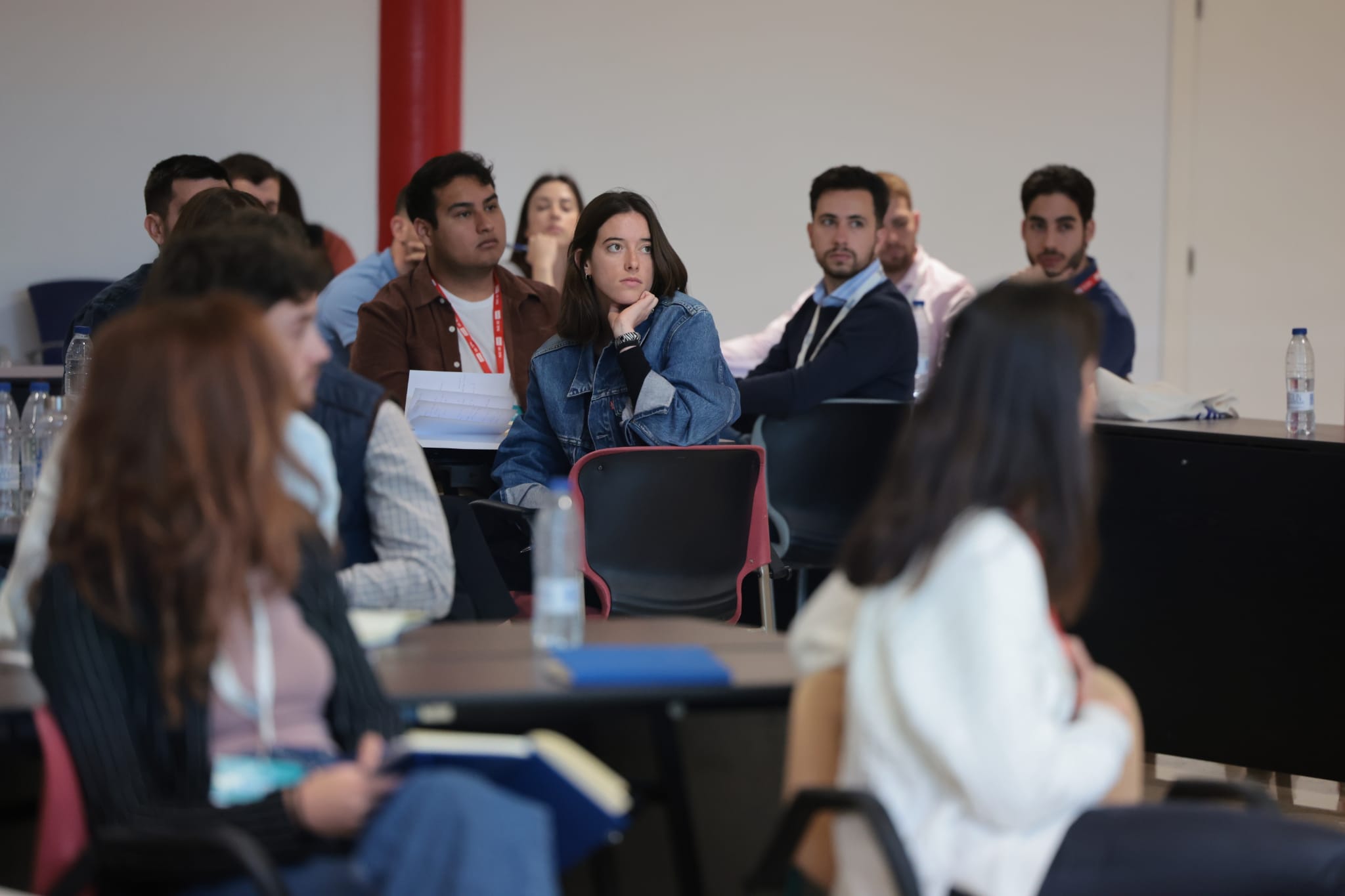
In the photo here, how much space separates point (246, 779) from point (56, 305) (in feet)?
17.4

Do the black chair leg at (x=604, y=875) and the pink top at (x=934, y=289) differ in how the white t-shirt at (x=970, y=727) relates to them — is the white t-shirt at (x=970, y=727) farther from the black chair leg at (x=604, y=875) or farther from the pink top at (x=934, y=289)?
the pink top at (x=934, y=289)

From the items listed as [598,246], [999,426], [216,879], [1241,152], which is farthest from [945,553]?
[1241,152]

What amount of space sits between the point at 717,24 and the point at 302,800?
19.3 ft

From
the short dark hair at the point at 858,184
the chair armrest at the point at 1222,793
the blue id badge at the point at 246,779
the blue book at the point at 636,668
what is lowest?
the chair armrest at the point at 1222,793

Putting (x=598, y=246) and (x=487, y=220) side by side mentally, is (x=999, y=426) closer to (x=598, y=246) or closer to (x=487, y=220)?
(x=598, y=246)

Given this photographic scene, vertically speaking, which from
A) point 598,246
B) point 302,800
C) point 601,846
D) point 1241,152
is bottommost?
point 601,846

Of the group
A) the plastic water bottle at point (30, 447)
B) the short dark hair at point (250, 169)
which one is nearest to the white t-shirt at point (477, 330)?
the plastic water bottle at point (30, 447)

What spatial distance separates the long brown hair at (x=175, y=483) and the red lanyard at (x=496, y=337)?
7.54ft

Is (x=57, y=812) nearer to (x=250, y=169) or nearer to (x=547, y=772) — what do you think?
(x=547, y=772)

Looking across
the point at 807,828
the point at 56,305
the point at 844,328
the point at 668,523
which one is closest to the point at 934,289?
the point at 844,328

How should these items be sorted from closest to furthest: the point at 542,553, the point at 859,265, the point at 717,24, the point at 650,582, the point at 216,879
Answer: the point at 216,879
the point at 542,553
the point at 650,582
the point at 859,265
the point at 717,24

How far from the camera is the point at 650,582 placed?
121 inches

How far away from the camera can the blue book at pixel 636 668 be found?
1698mm

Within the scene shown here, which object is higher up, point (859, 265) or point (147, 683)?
point (859, 265)
